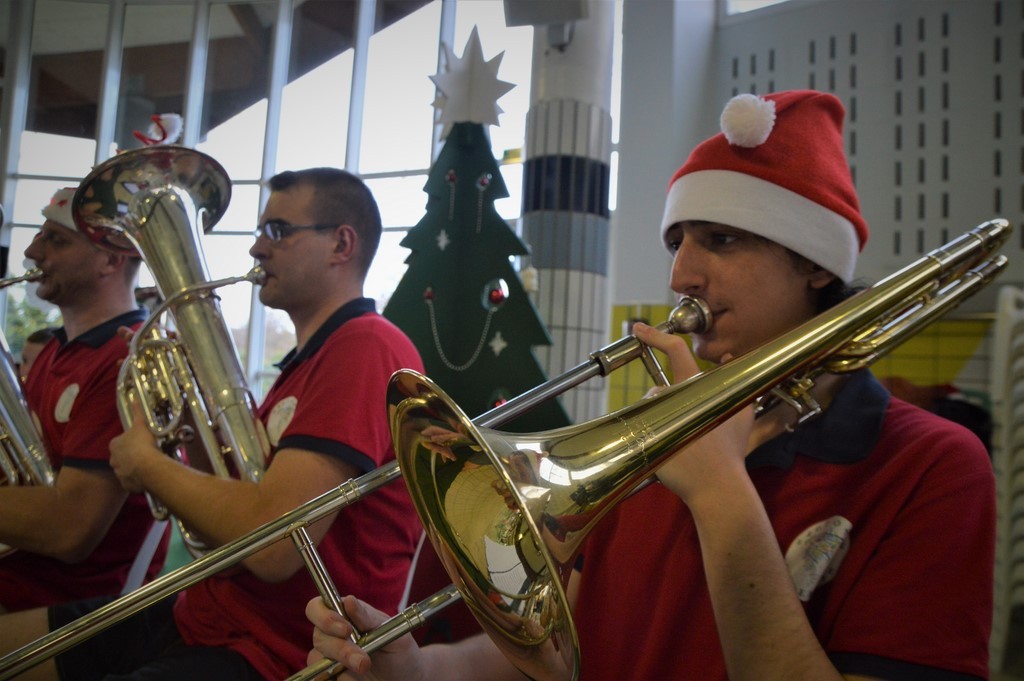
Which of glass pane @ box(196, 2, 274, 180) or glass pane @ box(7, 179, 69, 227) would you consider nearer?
glass pane @ box(7, 179, 69, 227)

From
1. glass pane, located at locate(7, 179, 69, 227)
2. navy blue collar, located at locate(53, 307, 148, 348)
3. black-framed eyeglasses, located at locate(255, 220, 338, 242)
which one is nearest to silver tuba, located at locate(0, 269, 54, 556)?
navy blue collar, located at locate(53, 307, 148, 348)

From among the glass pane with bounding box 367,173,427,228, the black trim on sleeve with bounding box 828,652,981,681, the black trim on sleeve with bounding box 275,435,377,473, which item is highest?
the glass pane with bounding box 367,173,427,228

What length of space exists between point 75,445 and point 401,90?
4038 millimetres

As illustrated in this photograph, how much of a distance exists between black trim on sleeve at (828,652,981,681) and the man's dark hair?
1343 millimetres

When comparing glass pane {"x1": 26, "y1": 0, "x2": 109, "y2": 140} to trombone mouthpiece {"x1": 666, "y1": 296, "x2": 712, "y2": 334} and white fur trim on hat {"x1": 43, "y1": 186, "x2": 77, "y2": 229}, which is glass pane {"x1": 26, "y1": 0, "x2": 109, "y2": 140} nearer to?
white fur trim on hat {"x1": 43, "y1": 186, "x2": 77, "y2": 229}

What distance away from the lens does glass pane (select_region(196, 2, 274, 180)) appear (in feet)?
11.3

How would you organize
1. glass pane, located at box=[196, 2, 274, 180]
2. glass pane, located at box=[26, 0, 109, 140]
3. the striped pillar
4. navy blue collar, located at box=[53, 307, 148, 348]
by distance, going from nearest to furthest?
1. navy blue collar, located at box=[53, 307, 148, 348]
2. glass pane, located at box=[26, 0, 109, 140]
3. glass pane, located at box=[196, 2, 274, 180]
4. the striped pillar

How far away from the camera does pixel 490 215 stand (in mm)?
2938

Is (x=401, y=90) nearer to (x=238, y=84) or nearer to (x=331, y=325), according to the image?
(x=238, y=84)

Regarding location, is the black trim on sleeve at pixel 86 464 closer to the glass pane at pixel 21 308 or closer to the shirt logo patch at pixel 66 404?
the shirt logo patch at pixel 66 404

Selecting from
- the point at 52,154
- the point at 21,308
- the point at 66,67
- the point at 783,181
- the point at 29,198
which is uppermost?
the point at 66,67

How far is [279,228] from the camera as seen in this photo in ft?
5.39

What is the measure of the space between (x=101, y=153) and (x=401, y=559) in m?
2.61

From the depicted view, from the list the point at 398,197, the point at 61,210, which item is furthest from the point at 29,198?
the point at 398,197
